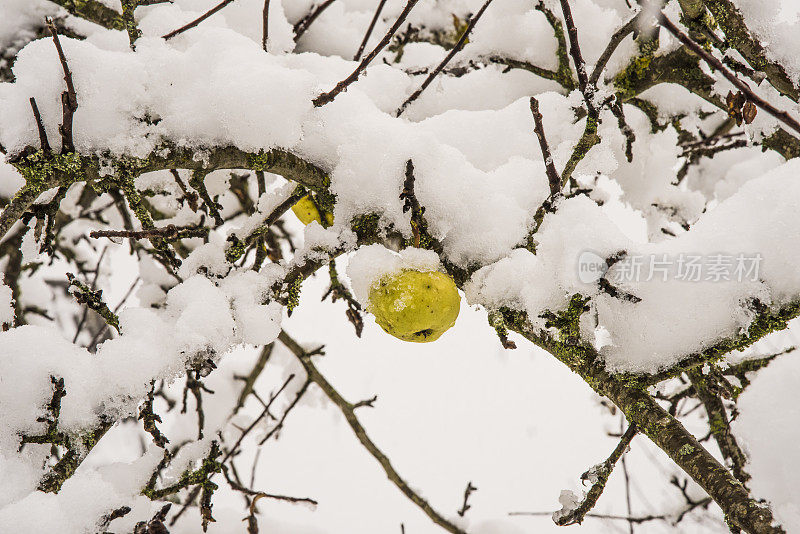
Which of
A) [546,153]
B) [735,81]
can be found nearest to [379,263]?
[546,153]

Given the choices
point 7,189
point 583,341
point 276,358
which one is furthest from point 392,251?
point 276,358

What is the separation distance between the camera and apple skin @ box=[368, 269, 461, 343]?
4.19 feet

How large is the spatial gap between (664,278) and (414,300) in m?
0.61

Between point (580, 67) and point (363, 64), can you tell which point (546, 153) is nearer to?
point (580, 67)

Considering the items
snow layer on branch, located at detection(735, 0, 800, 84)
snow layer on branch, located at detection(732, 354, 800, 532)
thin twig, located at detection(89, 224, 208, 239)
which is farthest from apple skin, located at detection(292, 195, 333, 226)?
snow layer on branch, located at detection(732, 354, 800, 532)

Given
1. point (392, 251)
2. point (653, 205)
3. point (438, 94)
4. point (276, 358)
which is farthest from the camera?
point (276, 358)

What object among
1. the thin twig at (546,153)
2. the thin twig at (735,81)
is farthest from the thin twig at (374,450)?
the thin twig at (735,81)

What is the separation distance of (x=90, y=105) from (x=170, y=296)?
1.69ft

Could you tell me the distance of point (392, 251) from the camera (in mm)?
1477

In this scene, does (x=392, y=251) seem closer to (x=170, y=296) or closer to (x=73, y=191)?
(x=170, y=296)

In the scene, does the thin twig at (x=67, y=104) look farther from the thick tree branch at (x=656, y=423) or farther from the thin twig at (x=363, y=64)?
the thick tree branch at (x=656, y=423)

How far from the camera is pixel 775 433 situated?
2.02 m

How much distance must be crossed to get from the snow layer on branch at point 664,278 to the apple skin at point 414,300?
4.5 inches

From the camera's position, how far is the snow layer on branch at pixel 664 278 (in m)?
1.10
